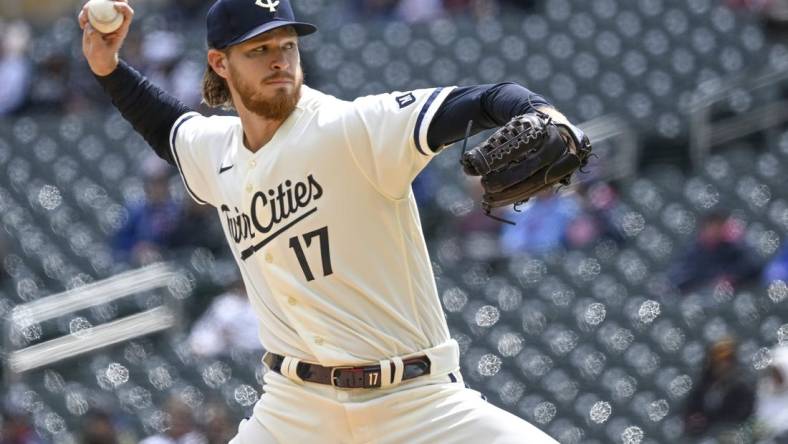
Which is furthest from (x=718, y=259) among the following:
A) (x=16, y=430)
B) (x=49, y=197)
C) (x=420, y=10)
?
(x=49, y=197)

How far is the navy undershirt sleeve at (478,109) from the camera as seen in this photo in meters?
2.82

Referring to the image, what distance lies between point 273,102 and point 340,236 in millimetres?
379

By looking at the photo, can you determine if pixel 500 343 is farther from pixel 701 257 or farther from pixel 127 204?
pixel 127 204

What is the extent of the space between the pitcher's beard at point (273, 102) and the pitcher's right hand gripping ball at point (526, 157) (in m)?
0.60

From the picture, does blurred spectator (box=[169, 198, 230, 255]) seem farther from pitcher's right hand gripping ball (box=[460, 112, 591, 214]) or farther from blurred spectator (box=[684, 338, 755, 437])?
pitcher's right hand gripping ball (box=[460, 112, 591, 214])

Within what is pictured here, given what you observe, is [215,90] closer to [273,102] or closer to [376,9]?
[273,102]

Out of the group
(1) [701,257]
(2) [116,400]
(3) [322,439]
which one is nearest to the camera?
(3) [322,439]

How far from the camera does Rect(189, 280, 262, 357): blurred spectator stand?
711cm

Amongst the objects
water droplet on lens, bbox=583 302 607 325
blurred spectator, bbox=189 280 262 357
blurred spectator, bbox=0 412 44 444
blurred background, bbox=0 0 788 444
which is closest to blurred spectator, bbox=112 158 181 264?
blurred background, bbox=0 0 788 444

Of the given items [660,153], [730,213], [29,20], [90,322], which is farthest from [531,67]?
[29,20]

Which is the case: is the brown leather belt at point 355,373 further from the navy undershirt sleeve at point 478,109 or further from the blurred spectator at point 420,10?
the blurred spectator at point 420,10

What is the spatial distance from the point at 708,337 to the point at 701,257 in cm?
44

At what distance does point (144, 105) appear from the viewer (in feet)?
12.8

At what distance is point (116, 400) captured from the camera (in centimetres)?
726
